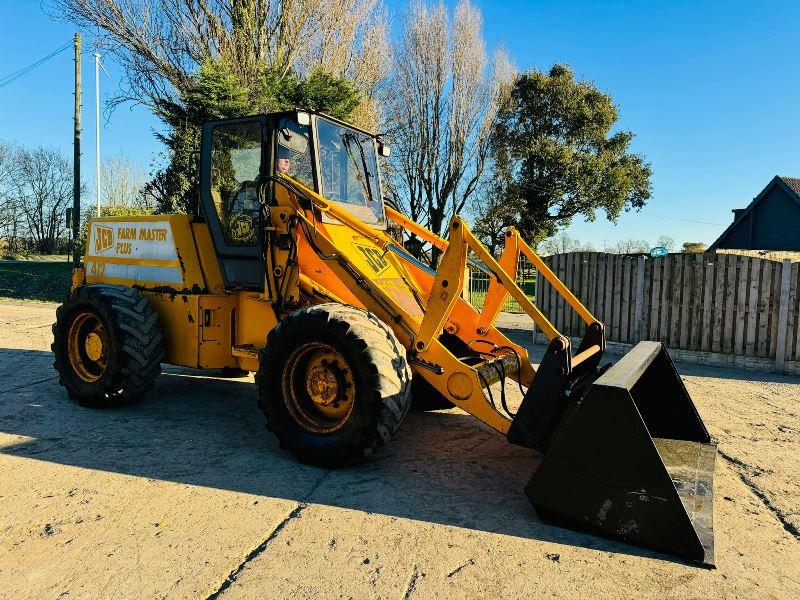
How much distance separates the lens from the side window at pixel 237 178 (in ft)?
17.2

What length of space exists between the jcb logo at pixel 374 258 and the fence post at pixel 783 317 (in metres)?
6.43

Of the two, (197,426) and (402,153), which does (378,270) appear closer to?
(197,426)

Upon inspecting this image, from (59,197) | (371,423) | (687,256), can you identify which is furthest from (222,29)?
(59,197)

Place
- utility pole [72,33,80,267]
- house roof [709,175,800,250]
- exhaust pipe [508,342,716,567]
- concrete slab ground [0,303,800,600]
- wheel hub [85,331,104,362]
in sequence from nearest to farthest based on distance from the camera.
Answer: concrete slab ground [0,303,800,600]
exhaust pipe [508,342,716,567]
wheel hub [85,331,104,362]
utility pole [72,33,80,267]
house roof [709,175,800,250]

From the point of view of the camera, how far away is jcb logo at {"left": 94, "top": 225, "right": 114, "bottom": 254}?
6.29 metres

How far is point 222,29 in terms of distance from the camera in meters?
16.9

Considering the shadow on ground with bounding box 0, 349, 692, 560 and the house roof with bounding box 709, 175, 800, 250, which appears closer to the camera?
the shadow on ground with bounding box 0, 349, 692, 560

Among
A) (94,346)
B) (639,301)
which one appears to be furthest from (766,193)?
(94,346)

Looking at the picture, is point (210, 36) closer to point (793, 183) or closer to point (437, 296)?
point (437, 296)

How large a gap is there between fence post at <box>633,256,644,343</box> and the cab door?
23.4ft

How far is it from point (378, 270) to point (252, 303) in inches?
48.8

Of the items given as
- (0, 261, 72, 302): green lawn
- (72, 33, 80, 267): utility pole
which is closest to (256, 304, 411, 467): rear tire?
(0, 261, 72, 302): green lawn

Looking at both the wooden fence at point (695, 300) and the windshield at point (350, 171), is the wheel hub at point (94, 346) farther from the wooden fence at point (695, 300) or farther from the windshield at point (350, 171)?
the wooden fence at point (695, 300)

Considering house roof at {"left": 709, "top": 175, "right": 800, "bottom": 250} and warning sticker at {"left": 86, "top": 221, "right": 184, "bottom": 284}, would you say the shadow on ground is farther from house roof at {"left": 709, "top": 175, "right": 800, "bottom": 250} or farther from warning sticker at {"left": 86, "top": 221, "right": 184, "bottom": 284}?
house roof at {"left": 709, "top": 175, "right": 800, "bottom": 250}
